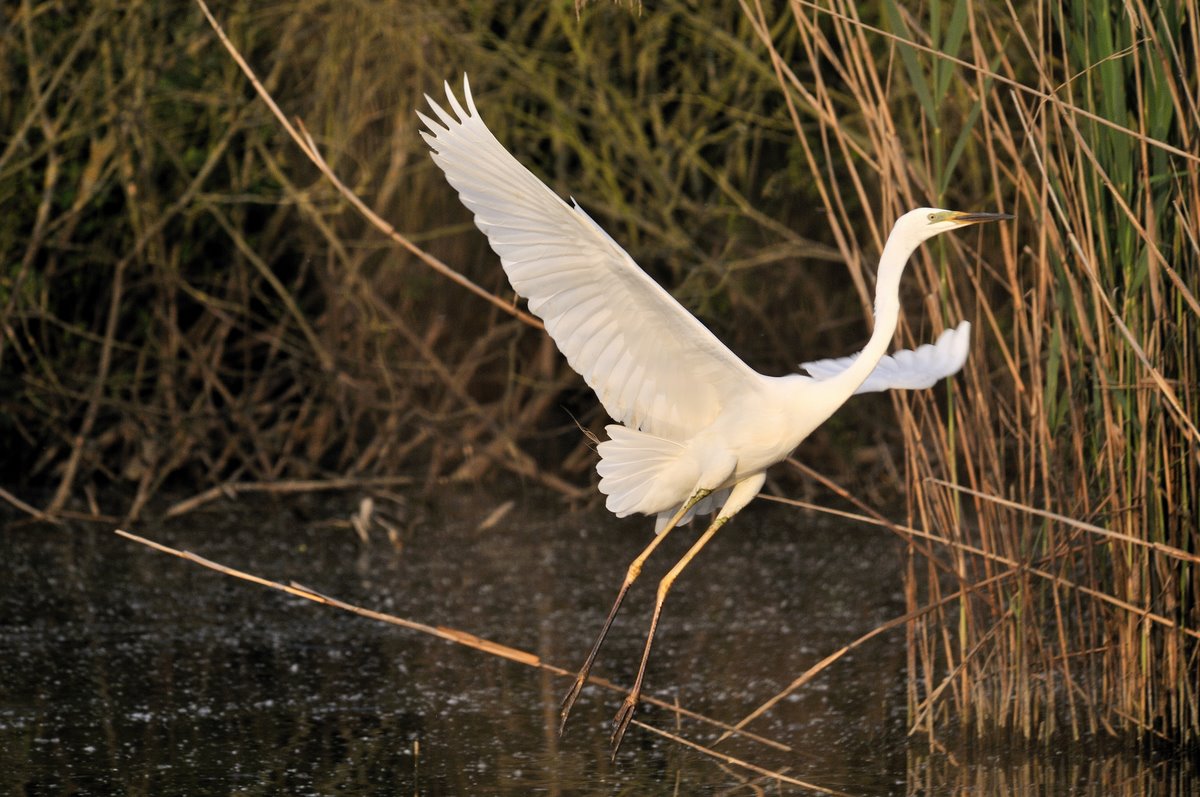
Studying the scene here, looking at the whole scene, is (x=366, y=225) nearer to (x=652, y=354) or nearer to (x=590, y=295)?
(x=652, y=354)

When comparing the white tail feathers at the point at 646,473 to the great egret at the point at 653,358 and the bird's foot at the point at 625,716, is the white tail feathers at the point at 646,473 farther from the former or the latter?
the bird's foot at the point at 625,716

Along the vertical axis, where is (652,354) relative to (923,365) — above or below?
below

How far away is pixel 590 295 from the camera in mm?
3203

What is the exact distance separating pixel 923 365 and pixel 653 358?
55cm

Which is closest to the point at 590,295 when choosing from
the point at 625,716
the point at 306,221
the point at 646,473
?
the point at 646,473

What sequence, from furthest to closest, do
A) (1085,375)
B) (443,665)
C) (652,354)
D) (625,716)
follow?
1. (443,665)
2. (1085,375)
3. (625,716)
4. (652,354)

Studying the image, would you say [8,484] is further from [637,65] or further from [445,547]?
[637,65]

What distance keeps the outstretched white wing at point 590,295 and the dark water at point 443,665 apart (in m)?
0.84

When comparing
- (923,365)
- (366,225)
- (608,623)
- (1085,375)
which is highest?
(366,225)

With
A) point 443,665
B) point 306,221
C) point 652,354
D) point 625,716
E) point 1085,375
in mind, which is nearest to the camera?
point 652,354

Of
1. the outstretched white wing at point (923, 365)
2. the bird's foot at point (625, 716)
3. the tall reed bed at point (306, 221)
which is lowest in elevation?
the bird's foot at point (625, 716)

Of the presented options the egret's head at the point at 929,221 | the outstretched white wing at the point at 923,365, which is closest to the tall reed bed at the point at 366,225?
the outstretched white wing at the point at 923,365

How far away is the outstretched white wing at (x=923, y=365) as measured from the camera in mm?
3283

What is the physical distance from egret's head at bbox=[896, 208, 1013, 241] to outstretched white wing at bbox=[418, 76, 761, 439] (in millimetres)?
421
